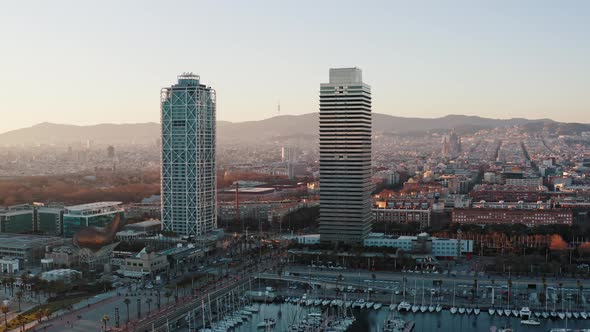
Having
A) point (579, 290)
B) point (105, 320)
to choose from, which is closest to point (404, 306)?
point (579, 290)

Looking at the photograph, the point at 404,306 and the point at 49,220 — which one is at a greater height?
the point at 49,220

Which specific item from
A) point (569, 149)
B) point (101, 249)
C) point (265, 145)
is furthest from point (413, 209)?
point (265, 145)

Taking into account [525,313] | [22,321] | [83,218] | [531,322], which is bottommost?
[531,322]

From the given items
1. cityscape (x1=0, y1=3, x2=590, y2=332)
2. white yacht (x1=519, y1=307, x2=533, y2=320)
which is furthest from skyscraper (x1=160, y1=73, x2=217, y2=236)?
white yacht (x1=519, y1=307, x2=533, y2=320)

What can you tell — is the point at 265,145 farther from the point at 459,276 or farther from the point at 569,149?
the point at 459,276

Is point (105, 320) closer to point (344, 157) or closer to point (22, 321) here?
point (22, 321)

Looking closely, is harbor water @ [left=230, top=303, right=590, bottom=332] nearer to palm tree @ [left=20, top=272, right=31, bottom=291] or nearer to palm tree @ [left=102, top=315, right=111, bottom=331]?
palm tree @ [left=102, top=315, right=111, bottom=331]

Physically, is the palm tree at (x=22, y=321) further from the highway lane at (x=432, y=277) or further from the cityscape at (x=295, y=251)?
the highway lane at (x=432, y=277)
